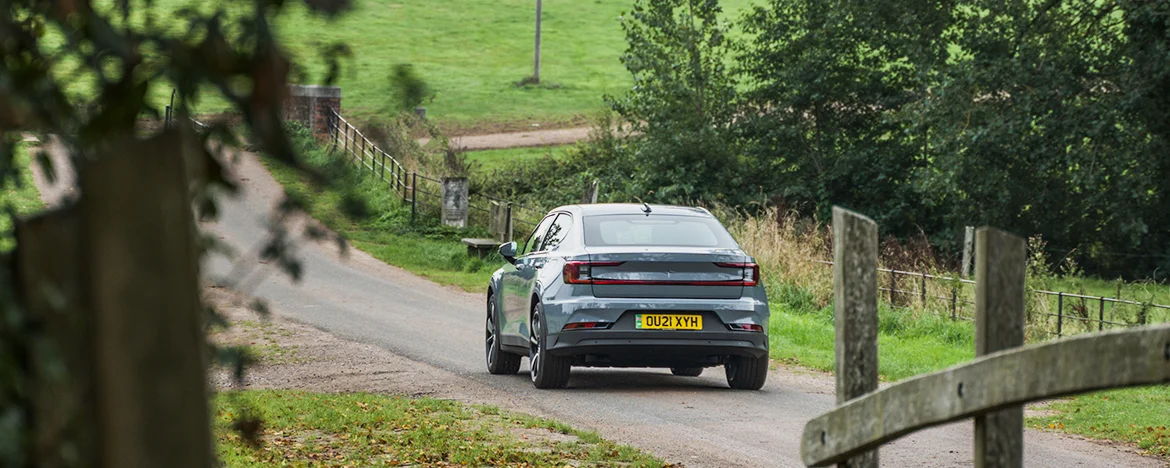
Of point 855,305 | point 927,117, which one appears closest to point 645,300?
point 855,305

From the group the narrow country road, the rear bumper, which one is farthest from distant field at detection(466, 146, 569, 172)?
the rear bumper

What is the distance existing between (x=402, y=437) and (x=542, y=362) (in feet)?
9.53

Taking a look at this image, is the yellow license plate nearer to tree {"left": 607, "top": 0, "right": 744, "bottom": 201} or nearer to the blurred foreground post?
the blurred foreground post

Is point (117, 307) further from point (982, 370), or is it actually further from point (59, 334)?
point (982, 370)

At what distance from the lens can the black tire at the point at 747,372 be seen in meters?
13.0

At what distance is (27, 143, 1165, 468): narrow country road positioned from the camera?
32.5 feet

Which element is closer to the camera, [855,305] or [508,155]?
[855,305]

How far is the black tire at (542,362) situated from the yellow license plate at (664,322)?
856 mm

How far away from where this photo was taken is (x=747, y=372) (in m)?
13.1

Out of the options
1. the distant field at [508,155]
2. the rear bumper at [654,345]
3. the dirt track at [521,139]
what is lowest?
the rear bumper at [654,345]

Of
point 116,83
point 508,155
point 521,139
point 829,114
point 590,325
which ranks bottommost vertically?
point 590,325

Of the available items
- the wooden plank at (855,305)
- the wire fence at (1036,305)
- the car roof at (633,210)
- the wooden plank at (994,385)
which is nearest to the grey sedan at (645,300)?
the car roof at (633,210)

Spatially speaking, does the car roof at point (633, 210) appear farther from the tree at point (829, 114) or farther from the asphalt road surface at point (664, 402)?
the tree at point (829, 114)

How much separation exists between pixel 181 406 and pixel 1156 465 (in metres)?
9.27
